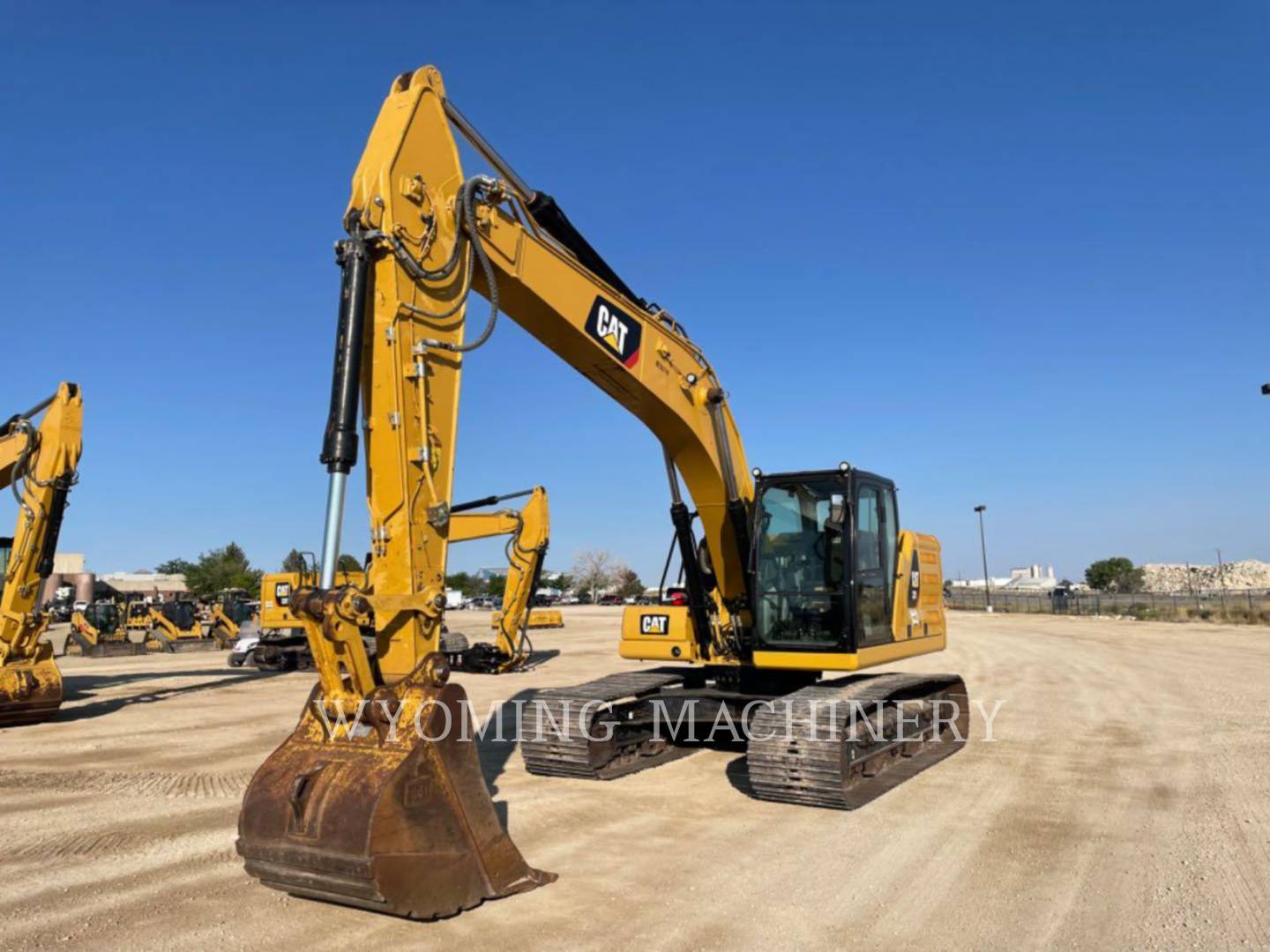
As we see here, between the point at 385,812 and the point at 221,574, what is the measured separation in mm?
91513

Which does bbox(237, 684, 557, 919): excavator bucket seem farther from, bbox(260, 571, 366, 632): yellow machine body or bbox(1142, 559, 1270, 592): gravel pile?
bbox(1142, 559, 1270, 592): gravel pile

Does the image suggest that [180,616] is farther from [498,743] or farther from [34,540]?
[498,743]

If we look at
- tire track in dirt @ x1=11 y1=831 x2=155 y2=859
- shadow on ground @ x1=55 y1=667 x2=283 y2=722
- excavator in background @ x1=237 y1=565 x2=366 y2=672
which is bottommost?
tire track in dirt @ x1=11 y1=831 x2=155 y2=859

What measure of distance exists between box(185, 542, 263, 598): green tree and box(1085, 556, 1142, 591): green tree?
301ft

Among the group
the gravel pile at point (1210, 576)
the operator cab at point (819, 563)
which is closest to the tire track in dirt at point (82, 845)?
the operator cab at point (819, 563)

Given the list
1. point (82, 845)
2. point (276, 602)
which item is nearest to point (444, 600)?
point (82, 845)

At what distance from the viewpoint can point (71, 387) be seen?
45.4 feet

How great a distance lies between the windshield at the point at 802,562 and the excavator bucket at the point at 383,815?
14.9 ft

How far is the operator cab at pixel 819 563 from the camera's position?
902 cm

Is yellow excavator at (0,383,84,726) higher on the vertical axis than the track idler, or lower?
higher

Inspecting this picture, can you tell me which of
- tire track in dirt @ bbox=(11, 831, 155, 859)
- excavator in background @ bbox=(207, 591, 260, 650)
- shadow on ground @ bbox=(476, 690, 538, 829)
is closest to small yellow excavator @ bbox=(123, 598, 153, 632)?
excavator in background @ bbox=(207, 591, 260, 650)

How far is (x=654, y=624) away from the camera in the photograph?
10312mm

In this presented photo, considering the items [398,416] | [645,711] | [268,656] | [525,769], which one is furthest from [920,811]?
[268,656]

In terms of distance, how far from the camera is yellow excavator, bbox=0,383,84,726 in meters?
12.8
